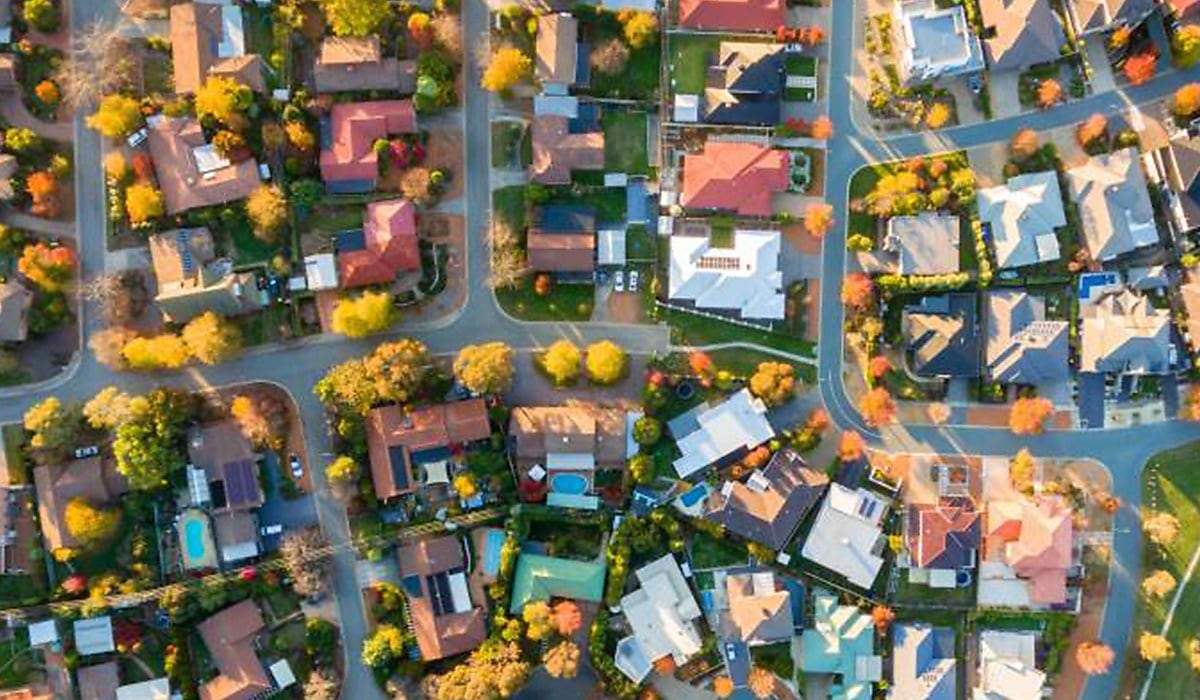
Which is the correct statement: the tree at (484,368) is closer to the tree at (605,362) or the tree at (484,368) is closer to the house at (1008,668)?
the tree at (605,362)

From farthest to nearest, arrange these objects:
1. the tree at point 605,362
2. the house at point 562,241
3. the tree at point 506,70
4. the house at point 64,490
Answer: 1. the house at point 562,241
2. the tree at point 506,70
3. the tree at point 605,362
4. the house at point 64,490

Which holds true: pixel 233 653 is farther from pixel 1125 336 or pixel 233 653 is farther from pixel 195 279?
pixel 1125 336

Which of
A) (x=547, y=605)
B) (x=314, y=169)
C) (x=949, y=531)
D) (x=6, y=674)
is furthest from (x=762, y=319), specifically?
(x=6, y=674)

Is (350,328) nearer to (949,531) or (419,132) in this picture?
(419,132)

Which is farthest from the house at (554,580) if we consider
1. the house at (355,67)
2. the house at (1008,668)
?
the house at (355,67)

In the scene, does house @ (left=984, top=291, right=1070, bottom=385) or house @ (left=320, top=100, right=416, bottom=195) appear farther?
house @ (left=984, top=291, right=1070, bottom=385)

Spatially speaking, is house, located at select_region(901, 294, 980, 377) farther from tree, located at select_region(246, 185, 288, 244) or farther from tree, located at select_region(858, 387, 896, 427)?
tree, located at select_region(246, 185, 288, 244)

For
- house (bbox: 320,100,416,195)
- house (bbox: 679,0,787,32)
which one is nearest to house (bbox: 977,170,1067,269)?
house (bbox: 679,0,787,32)

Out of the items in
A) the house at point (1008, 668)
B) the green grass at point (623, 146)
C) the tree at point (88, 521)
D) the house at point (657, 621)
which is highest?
the green grass at point (623, 146)
